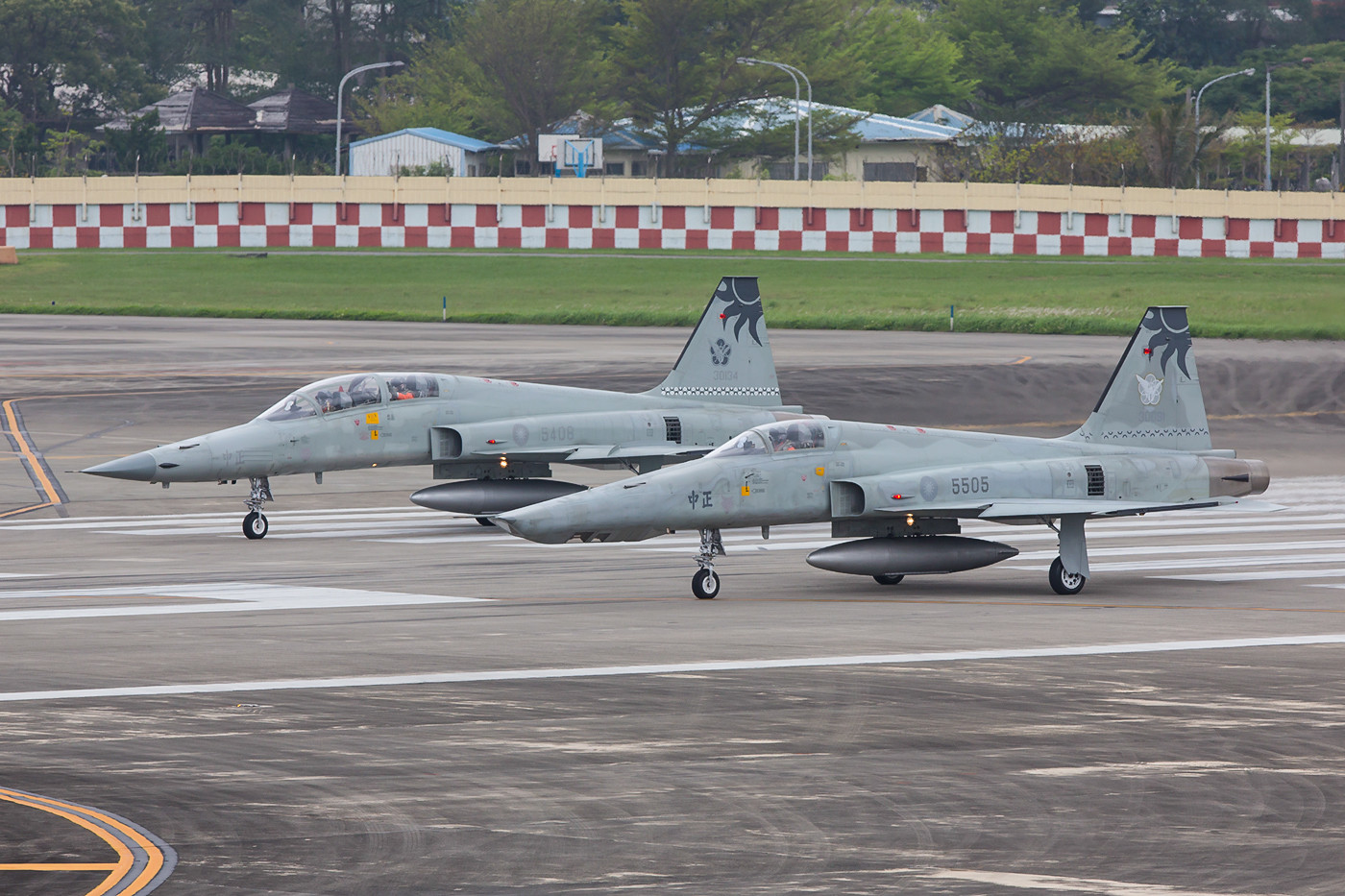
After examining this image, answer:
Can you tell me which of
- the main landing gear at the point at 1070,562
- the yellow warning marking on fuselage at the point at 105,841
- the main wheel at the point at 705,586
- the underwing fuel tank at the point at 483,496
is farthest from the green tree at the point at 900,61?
the yellow warning marking on fuselage at the point at 105,841

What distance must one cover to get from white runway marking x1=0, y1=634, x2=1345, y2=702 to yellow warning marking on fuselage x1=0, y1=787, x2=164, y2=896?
10.6 feet

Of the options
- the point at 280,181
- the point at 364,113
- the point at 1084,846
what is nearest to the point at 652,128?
the point at 364,113

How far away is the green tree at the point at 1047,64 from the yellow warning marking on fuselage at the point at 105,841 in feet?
351

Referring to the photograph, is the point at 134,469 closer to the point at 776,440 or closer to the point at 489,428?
the point at 489,428

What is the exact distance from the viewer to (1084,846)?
33.1 feet

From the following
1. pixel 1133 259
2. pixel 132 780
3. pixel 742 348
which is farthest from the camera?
pixel 1133 259

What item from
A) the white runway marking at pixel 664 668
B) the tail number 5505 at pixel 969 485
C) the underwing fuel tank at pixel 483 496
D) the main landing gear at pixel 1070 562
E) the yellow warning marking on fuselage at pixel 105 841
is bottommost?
the yellow warning marking on fuselage at pixel 105 841

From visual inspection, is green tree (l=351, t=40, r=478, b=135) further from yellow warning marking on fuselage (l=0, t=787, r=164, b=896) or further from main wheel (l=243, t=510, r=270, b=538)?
yellow warning marking on fuselage (l=0, t=787, r=164, b=896)

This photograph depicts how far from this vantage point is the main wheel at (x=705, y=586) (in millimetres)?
19453

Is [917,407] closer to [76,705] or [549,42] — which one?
[76,705]

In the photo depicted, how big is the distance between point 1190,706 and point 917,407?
24.3 meters

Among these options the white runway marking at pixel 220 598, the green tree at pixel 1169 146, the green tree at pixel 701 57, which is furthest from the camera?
the green tree at pixel 701 57

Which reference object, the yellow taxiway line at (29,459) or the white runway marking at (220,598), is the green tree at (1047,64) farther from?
the white runway marking at (220,598)

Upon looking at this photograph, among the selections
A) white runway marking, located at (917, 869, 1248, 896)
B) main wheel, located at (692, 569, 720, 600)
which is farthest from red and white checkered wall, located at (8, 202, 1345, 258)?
white runway marking, located at (917, 869, 1248, 896)
